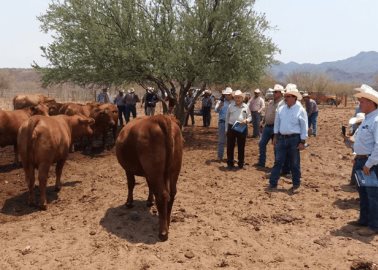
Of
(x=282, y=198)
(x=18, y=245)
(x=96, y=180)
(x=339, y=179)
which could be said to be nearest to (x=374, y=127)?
(x=282, y=198)

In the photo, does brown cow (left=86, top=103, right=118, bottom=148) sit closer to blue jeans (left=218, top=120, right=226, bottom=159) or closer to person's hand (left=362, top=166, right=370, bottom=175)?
blue jeans (left=218, top=120, right=226, bottom=159)

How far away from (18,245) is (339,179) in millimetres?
6541

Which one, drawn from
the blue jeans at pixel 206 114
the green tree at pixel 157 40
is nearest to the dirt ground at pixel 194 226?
the green tree at pixel 157 40

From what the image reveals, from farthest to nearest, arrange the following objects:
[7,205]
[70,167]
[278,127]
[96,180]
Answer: [70,167] < [96,180] < [278,127] < [7,205]

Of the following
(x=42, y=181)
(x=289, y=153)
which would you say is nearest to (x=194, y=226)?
(x=42, y=181)

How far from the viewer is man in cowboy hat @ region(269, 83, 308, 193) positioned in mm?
7589

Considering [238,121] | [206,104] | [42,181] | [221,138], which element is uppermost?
[206,104]

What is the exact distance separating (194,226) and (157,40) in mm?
9477

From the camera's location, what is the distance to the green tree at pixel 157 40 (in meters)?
14.0

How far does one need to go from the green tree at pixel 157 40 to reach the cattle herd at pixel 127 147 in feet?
15.7

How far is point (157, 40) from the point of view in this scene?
14.1 m

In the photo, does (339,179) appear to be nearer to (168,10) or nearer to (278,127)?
(278,127)

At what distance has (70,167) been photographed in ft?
32.3

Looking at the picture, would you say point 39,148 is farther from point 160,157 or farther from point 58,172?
point 160,157
